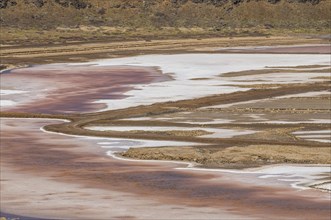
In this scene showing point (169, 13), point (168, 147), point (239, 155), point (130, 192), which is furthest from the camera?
point (169, 13)

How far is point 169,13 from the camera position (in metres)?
133

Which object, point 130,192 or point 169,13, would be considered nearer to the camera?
point 130,192

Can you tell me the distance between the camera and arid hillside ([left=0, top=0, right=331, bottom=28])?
12300cm

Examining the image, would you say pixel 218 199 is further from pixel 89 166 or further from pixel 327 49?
pixel 327 49

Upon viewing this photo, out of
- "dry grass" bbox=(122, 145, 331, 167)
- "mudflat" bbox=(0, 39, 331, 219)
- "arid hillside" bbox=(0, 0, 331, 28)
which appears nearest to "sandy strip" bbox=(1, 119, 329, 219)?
"mudflat" bbox=(0, 39, 331, 219)

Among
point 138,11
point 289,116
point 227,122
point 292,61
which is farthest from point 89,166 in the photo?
point 138,11

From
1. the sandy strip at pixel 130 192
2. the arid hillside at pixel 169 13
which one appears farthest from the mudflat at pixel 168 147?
the arid hillside at pixel 169 13

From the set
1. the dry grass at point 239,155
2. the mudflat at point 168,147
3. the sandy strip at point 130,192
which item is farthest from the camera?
the dry grass at point 239,155

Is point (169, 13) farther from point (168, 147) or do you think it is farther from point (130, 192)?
point (130, 192)

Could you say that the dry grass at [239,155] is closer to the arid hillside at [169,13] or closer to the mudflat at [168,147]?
the mudflat at [168,147]

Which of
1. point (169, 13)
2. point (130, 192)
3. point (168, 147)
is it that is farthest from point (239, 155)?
point (169, 13)

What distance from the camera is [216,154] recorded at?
28500mm

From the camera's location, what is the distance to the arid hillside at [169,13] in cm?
12300

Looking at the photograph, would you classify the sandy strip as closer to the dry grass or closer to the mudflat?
the mudflat
